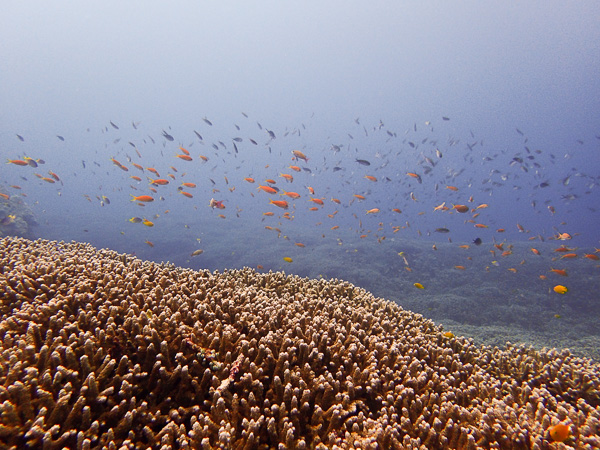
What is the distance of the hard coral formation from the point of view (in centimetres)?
180

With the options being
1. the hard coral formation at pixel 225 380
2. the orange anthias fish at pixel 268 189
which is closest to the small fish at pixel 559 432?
the hard coral formation at pixel 225 380

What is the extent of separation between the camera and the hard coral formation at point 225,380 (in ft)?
5.92

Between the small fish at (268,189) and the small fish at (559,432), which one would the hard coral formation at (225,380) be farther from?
the small fish at (268,189)

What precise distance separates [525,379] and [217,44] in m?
154

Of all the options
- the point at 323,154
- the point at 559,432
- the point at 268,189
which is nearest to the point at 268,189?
the point at 268,189

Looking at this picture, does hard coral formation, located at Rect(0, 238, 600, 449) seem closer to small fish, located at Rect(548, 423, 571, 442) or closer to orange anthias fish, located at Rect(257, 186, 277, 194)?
small fish, located at Rect(548, 423, 571, 442)

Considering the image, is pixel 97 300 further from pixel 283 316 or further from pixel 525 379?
pixel 525 379

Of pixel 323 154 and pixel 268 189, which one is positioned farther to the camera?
pixel 323 154

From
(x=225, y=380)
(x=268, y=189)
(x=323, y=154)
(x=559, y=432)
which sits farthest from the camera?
(x=323, y=154)

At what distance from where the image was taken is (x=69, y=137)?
563 feet

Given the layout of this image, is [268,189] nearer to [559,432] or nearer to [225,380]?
[225,380]

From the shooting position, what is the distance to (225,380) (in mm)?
2236

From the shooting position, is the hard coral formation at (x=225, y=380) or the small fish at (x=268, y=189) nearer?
the hard coral formation at (x=225, y=380)

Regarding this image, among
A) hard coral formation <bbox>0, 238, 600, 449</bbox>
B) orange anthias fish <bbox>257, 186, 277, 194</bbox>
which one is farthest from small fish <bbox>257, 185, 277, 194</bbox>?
hard coral formation <bbox>0, 238, 600, 449</bbox>
